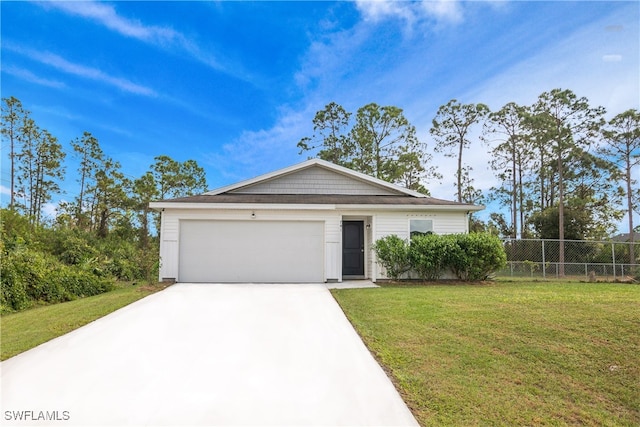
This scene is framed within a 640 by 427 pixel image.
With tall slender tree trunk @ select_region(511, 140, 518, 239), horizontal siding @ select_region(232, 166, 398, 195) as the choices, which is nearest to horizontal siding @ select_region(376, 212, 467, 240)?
horizontal siding @ select_region(232, 166, 398, 195)

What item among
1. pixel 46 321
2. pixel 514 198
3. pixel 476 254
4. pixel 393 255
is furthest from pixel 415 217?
pixel 514 198

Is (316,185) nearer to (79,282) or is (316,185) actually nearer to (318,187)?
(318,187)

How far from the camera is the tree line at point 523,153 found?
2039 cm

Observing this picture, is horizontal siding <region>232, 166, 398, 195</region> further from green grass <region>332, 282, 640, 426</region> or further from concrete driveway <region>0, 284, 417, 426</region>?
concrete driveway <region>0, 284, 417, 426</region>

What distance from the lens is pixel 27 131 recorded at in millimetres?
18125

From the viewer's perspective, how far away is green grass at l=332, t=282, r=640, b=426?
2.88 meters

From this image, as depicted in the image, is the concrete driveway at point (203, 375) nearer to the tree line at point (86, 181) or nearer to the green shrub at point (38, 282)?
the green shrub at point (38, 282)

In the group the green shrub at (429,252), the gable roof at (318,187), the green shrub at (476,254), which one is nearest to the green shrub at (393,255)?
the green shrub at (429,252)

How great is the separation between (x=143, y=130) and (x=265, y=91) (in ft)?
19.7

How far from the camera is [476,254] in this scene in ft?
33.0

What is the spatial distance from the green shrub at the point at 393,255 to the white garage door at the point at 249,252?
1782 mm

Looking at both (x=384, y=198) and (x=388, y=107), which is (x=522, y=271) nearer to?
(x=384, y=198)

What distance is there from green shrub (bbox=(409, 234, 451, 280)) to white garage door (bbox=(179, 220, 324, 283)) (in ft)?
9.10

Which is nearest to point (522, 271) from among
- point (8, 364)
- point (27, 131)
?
point (8, 364)
